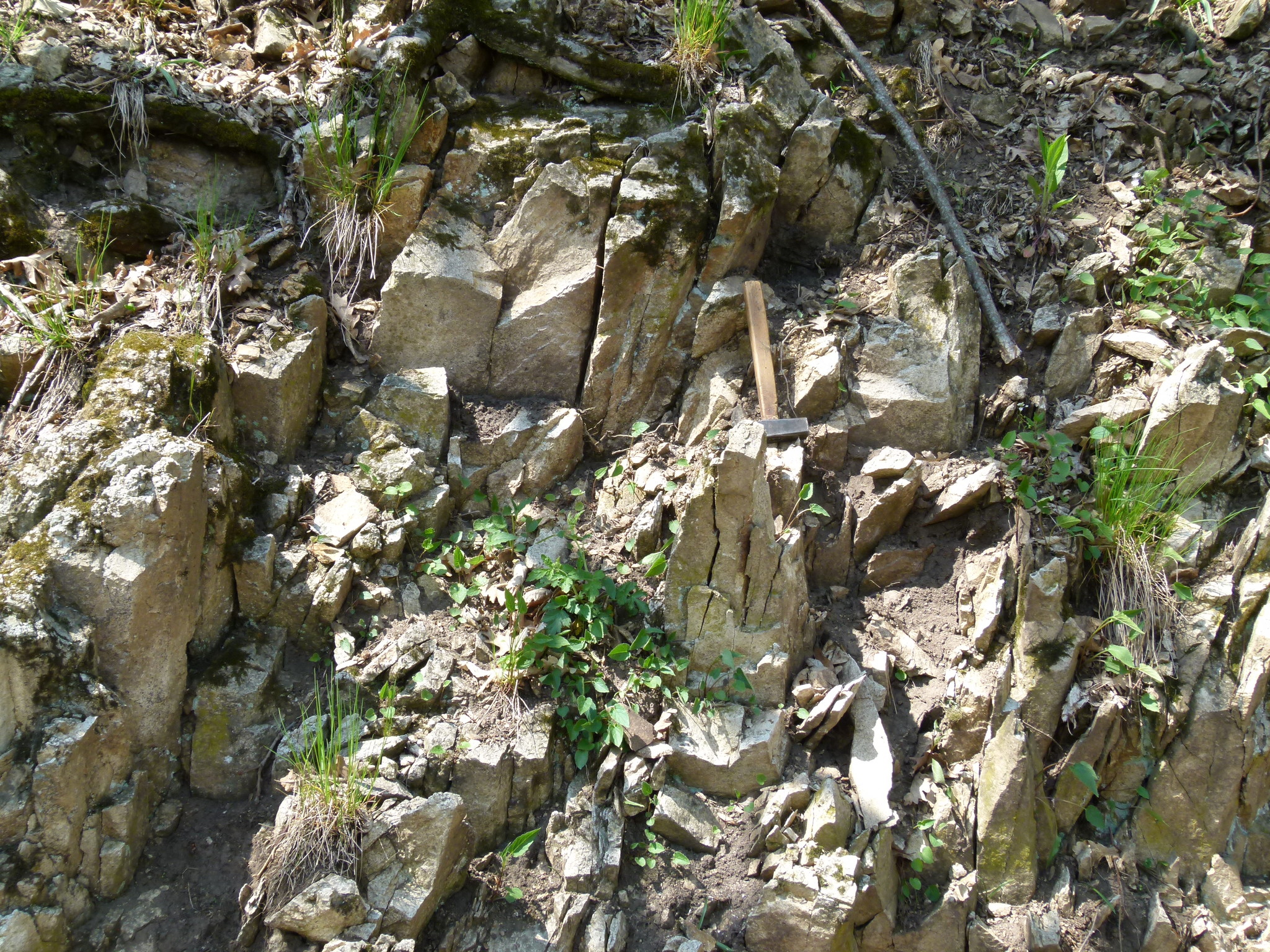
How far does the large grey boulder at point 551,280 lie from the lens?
4.78 m

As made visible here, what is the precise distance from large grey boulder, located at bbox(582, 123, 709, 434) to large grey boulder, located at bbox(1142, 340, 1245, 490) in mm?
2504

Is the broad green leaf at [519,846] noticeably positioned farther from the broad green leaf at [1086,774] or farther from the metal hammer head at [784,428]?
the broad green leaf at [1086,774]

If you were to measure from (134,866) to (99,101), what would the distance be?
3.94 metres

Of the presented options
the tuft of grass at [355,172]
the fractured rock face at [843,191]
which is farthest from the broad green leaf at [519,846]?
the fractured rock face at [843,191]

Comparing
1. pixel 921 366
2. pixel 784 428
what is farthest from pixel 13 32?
pixel 921 366

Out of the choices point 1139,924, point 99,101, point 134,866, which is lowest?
point 1139,924

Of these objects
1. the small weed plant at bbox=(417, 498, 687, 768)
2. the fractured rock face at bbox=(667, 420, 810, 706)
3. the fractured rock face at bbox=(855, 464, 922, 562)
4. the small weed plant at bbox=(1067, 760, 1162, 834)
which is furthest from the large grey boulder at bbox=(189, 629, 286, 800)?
the small weed plant at bbox=(1067, 760, 1162, 834)

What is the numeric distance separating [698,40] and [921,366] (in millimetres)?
2420

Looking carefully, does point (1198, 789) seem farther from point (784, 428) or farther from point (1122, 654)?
point (784, 428)

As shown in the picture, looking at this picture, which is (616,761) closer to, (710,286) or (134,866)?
(134,866)

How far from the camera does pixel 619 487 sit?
181 inches

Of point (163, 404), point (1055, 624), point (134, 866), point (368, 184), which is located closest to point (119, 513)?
point (163, 404)

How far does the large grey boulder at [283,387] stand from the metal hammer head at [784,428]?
2387 mm

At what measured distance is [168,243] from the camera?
4566 millimetres
